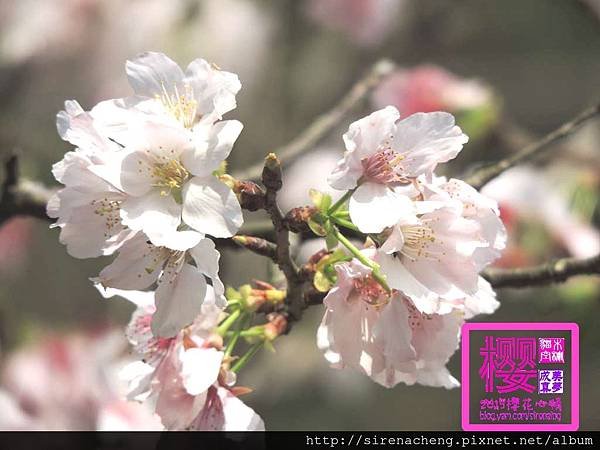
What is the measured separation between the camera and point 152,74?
541 millimetres

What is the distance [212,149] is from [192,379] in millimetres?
149

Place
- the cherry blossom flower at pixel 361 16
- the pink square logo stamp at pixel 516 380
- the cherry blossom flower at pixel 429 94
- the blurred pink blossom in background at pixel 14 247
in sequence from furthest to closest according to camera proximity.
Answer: the cherry blossom flower at pixel 361 16
the blurred pink blossom in background at pixel 14 247
the cherry blossom flower at pixel 429 94
the pink square logo stamp at pixel 516 380

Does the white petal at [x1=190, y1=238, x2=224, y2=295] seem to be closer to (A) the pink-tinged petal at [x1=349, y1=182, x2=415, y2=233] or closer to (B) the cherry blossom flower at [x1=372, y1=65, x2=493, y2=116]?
(A) the pink-tinged petal at [x1=349, y1=182, x2=415, y2=233]

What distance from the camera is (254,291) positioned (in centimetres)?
59

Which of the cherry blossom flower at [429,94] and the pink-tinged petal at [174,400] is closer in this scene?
the pink-tinged petal at [174,400]

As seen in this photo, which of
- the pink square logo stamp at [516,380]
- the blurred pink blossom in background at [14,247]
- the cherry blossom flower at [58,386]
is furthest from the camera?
the blurred pink blossom in background at [14,247]

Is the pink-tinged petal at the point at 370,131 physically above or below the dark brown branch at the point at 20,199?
below

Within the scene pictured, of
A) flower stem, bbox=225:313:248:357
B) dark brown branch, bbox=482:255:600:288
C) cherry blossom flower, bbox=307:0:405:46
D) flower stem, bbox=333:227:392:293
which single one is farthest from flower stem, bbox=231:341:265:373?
cherry blossom flower, bbox=307:0:405:46

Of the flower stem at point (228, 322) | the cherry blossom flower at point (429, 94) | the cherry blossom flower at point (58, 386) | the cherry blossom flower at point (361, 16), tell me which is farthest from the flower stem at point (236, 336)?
the cherry blossom flower at point (361, 16)

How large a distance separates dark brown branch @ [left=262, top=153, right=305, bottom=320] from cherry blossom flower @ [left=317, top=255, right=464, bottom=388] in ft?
0.10

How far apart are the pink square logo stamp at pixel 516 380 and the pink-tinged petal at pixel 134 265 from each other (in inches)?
14.9

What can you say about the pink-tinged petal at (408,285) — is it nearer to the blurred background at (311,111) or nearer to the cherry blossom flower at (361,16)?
the blurred background at (311,111)

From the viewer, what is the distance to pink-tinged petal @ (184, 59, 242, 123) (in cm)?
51

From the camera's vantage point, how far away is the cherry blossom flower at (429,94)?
1310 mm
